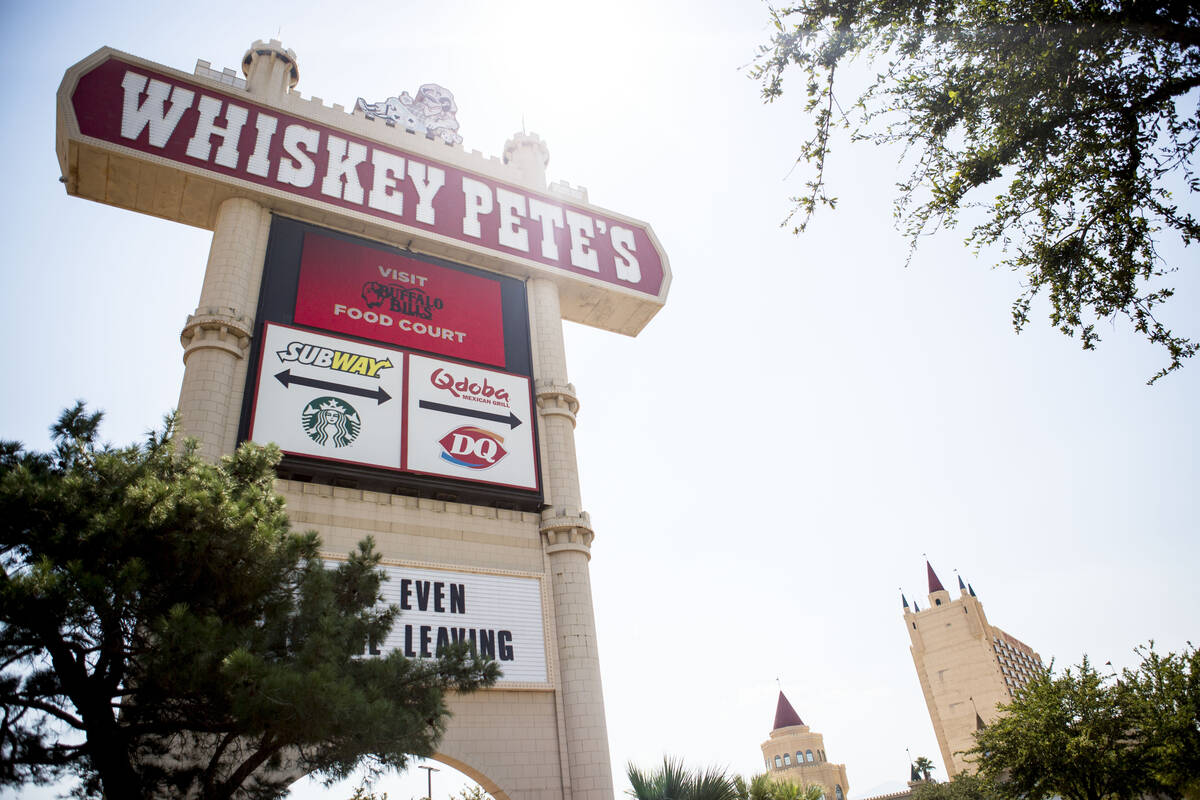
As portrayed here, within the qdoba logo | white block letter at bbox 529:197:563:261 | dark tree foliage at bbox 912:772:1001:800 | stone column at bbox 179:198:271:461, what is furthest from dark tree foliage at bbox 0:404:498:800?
dark tree foliage at bbox 912:772:1001:800

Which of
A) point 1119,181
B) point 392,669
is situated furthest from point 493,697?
point 1119,181

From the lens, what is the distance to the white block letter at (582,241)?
1163 inches

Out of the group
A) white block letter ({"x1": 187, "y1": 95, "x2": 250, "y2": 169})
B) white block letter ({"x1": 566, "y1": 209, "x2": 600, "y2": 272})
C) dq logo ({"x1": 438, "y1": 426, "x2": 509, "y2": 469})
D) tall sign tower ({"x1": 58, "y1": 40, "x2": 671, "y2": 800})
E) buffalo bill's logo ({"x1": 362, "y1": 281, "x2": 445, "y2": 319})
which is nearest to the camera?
tall sign tower ({"x1": 58, "y1": 40, "x2": 671, "y2": 800})

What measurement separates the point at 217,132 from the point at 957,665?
11941 cm

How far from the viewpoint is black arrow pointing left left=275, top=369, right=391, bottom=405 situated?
20844 millimetres

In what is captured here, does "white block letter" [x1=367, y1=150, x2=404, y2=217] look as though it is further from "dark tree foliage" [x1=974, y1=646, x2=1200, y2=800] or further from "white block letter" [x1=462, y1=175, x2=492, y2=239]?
"dark tree foliage" [x1=974, y1=646, x2=1200, y2=800]

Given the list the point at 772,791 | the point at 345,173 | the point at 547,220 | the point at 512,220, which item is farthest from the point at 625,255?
the point at 772,791

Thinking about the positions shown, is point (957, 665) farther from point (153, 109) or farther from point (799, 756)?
point (153, 109)

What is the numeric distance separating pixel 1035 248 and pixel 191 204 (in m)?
23.6

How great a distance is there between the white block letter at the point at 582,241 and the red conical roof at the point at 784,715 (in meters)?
87.2

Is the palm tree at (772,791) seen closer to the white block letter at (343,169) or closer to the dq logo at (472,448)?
the dq logo at (472,448)

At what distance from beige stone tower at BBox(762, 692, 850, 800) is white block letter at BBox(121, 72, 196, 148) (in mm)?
88364

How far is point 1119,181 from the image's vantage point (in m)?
10.7

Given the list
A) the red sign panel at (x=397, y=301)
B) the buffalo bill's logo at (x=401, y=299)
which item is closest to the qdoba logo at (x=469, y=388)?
the red sign panel at (x=397, y=301)
